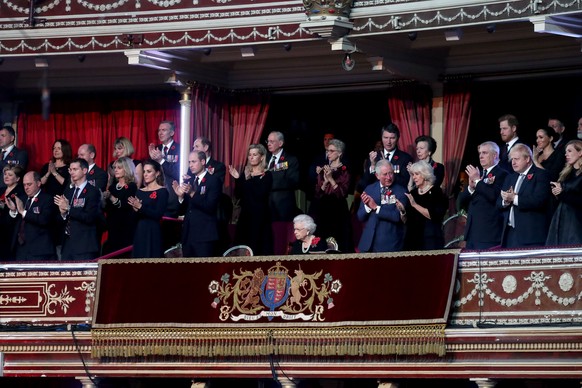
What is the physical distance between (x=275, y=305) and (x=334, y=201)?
1.67 m

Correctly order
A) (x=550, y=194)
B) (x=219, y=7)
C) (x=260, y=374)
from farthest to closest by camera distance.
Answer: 1. (x=219, y=7)
2. (x=260, y=374)
3. (x=550, y=194)

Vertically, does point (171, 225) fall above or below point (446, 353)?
above

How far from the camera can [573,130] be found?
18.2 meters

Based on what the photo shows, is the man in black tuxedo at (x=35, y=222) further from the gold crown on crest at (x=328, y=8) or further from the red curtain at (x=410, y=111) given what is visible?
the red curtain at (x=410, y=111)

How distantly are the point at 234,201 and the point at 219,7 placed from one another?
8.26 feet

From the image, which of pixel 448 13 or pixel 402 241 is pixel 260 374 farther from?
pixel 448 13

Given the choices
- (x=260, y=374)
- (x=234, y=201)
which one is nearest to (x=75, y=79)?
(x=234, y=201)

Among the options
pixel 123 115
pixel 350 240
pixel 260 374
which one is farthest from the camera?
pixel 123 115

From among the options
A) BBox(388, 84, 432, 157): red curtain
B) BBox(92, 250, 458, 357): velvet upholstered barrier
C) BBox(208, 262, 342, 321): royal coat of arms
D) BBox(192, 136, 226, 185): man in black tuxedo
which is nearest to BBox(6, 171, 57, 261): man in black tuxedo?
BBox(92, 250, 458, 357): velvet upholstered barrier

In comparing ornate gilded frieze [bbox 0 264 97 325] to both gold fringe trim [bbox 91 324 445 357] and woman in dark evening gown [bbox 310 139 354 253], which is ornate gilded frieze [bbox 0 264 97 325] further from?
woman in dark evening gown [bbox 310 139 354 253]

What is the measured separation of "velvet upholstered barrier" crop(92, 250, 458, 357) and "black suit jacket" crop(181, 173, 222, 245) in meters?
0.41

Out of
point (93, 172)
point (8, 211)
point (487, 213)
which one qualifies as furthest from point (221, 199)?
point (487, 213)

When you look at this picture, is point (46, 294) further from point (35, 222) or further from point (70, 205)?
point (70, 205)

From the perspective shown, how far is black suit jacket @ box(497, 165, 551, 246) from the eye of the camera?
15.0 meters
